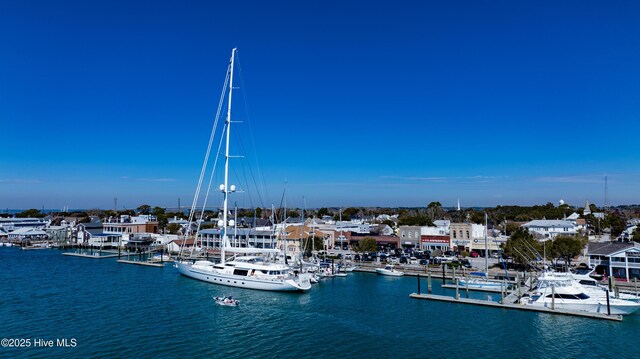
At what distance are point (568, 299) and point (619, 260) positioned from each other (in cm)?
1829

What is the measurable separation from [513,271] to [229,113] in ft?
139

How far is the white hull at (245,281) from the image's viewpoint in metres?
45.4

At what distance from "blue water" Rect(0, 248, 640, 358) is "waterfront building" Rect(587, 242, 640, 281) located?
1681 centimetres

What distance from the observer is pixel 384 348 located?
2786 cm

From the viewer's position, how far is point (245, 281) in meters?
47.1

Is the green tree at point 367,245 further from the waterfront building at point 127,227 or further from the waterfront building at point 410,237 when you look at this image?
the waterfront building at point 127,227

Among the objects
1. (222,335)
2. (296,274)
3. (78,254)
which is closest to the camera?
(222,335)

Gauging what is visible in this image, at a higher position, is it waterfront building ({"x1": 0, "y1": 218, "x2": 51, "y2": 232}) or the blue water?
waterfront building ({"x1": 0, "y1": 218, "x2": 51, "y2": 232})

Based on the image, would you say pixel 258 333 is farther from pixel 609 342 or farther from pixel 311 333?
pixel 609 342

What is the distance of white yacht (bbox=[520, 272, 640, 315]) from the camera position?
3572 centimetres

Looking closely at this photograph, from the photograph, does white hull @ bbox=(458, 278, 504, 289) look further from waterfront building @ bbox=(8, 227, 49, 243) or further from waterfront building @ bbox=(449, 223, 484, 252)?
waterfront building @ bbox=(8, 227, 49, 243)

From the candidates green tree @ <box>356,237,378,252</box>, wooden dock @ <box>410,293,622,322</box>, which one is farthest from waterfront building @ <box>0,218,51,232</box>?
wooden dock @ <box>410,293,622,322</box>

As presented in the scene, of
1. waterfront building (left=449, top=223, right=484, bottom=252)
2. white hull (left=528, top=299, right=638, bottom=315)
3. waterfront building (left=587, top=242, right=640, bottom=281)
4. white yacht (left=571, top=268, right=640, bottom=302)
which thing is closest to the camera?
white hull (left=528, top=299, right=638, bottom=315)

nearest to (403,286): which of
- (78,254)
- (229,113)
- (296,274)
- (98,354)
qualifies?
(296,274)
